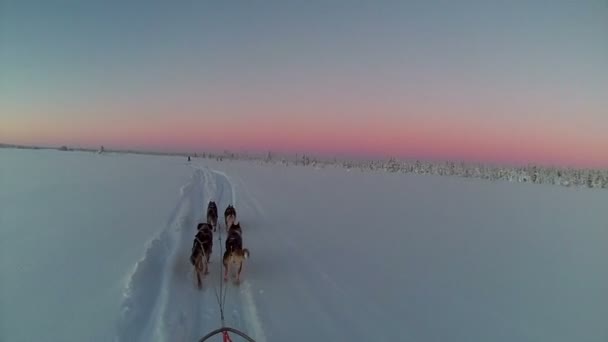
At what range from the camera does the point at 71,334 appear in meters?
3.93

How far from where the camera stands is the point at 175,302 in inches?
202

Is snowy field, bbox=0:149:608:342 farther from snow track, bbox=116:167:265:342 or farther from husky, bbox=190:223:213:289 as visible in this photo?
husky, bbox=190:223:213:289

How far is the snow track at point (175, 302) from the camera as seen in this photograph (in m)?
4.33

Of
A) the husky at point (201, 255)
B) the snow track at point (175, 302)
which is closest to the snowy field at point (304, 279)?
the snow track at point (175, 302)

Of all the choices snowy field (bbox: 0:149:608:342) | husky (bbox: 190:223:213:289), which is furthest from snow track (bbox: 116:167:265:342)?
husky (bbox: 190:223:213:289)

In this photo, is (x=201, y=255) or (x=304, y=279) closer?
(x=201, y=255)

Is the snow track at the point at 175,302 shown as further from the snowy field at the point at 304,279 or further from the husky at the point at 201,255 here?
the husky at the point at 201,255

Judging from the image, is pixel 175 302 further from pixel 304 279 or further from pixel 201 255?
pixel 304 279

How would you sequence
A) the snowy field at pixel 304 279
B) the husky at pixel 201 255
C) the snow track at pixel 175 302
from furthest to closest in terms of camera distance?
the husky at pixel 201 255
the snowy field at pixel 304 279
the snow track at pixel 175 302

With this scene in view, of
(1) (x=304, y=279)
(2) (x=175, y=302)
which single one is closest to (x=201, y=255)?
(2) (x=175, y=302)

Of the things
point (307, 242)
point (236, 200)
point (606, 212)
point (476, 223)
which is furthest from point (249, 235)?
point (606, 212)

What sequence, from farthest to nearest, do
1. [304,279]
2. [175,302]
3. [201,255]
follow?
[304,279] < [201,255] < [175,302]

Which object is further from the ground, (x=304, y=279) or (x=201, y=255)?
(x=201, y=255)

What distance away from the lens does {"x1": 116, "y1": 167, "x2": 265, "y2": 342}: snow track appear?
14.2 ft
